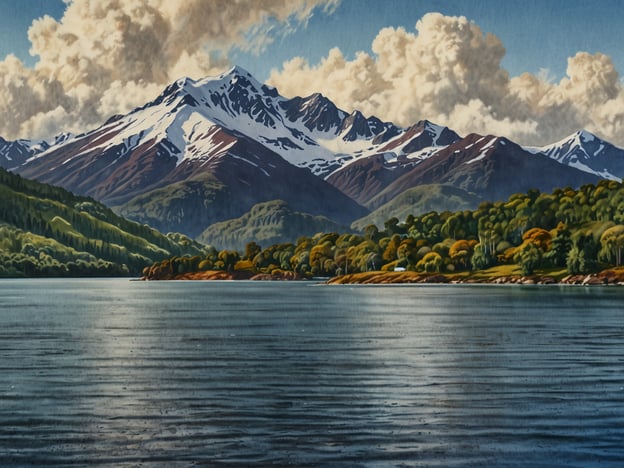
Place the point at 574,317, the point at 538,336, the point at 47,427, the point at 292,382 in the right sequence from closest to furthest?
the point at 47,427 → the point at 292,382 → the point at 538,336 → the point at 574,317

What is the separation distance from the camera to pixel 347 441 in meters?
45.2

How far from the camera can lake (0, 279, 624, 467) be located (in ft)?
142

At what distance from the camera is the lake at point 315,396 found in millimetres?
43219

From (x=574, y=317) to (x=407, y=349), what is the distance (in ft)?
181

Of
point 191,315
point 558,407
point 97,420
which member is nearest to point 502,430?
point 558,407

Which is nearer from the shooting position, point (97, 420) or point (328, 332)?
point (97, 420)

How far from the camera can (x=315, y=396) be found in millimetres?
58875

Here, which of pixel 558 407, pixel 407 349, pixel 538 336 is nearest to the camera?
pixel 558 407

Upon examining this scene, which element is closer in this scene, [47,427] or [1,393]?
[47,427]

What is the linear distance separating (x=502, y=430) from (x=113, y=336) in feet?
221

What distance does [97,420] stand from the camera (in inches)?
2000

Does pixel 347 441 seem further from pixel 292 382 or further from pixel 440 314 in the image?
pixel 440 314

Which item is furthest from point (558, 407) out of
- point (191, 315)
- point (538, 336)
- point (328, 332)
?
point (191, 315)

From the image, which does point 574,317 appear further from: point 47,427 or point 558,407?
point 47,427
